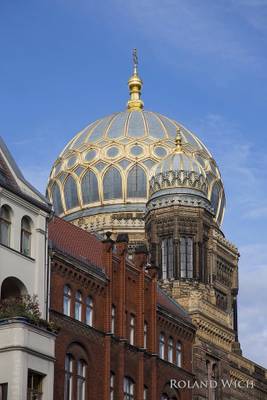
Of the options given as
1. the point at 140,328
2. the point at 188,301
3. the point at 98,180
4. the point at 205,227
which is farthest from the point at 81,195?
the point at 140,328

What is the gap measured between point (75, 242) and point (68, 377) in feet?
29.0

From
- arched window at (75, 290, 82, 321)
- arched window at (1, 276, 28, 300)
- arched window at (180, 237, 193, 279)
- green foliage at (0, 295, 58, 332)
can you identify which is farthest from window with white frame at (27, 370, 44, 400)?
arched window at (180, 237, 193, 279)

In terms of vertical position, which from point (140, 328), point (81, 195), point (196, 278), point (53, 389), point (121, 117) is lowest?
point (53, 389)

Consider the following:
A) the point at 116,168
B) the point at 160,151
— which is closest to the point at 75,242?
the point at 116,168

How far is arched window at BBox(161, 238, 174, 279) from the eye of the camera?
74.2m

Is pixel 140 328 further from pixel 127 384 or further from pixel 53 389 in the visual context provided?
pixel 53 389

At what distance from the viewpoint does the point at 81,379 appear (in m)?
54.3

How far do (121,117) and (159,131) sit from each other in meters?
3.82

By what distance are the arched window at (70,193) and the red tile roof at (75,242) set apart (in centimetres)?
2803

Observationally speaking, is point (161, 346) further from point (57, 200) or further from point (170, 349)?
point (57, 200)

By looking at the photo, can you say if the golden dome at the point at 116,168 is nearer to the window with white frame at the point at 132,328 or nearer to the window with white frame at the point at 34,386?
the window with white frame at the point at 132,328

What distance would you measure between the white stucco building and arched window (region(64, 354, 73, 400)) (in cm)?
318

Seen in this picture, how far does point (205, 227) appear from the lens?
75.4 metres

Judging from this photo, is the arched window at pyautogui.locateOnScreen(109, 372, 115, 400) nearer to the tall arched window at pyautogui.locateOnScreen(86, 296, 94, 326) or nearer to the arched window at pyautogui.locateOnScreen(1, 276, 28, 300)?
the tall arched window at pyautogui.locateOnScreen(86, 296, 94, 326)
